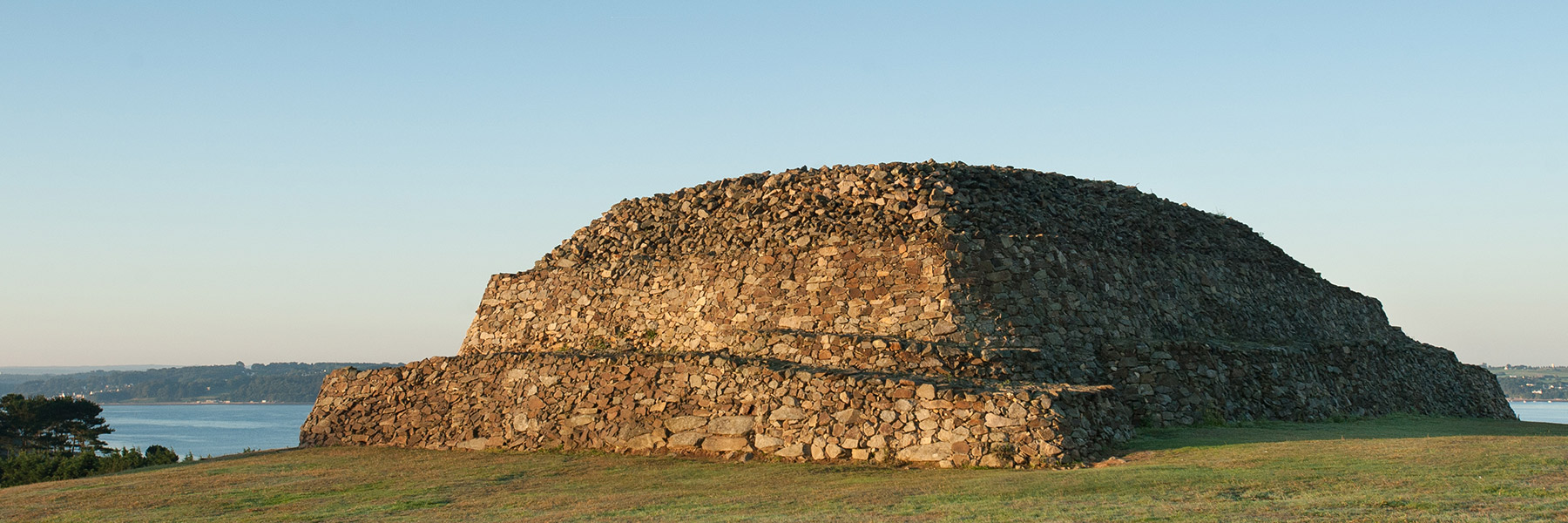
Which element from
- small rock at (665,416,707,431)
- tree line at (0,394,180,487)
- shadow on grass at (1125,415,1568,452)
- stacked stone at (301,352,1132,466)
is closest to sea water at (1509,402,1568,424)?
shadow on grass at (1125,415,1568,452)

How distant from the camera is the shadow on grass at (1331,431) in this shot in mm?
17125

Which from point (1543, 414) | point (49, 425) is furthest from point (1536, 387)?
point (49, 425)

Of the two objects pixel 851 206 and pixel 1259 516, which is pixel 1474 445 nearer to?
pixel 1259 516

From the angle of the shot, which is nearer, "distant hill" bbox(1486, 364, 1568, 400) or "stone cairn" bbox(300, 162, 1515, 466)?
"stone cairn" bbox(300, 162, 1515, 466)

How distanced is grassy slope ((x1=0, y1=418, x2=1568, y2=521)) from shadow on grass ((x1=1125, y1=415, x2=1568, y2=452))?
0.10 meters

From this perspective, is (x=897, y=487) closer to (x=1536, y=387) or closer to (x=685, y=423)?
(x=685, y=423)

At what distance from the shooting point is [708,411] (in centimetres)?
1869

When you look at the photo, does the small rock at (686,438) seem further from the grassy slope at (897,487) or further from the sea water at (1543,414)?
the sea water at (1543,414)

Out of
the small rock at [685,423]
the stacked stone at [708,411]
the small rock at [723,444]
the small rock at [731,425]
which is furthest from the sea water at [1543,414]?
the small rock at [685,423]

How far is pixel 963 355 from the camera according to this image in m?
18.7

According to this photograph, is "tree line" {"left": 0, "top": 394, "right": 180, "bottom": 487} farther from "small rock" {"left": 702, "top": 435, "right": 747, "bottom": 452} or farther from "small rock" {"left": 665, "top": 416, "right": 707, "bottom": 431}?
"small rock" {"left": 702, "top": 435, "right": 747, "bottom": 452}

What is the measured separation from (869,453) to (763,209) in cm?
927

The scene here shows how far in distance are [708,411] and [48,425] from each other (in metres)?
34.5

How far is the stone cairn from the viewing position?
17.3m
